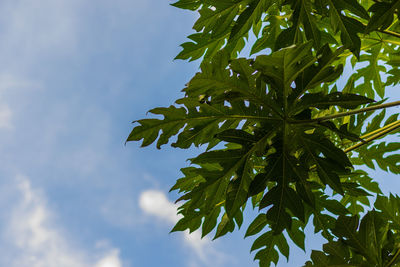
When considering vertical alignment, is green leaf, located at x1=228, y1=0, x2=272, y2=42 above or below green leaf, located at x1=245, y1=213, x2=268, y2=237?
above

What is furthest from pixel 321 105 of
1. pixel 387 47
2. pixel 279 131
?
pixel 387 47

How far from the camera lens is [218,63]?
166 centimetres

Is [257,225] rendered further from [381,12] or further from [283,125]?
[381,12]

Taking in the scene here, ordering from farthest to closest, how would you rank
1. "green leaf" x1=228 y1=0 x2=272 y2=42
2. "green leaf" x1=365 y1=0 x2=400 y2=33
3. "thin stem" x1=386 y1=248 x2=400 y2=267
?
"green leaf" x1=228 y1=0 x2=272 y2=42
"thin stem" x1=386 y1=248 x2=400 y2=267
"green leaf" x1=365 y1=0 x2=400 y2=33

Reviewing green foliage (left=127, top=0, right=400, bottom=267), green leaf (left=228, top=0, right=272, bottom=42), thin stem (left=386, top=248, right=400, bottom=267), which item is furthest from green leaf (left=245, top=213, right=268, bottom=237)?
green leaf (left=228, top=0, right=272, bottom=42)

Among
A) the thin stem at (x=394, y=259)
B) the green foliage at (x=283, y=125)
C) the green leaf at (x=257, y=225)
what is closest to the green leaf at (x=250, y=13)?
the green foliage at (x=283, y=125)

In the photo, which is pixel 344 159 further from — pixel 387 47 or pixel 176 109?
pixel 387 47

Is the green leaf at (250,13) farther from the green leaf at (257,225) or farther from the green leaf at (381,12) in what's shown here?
the green leaf at (257,225)

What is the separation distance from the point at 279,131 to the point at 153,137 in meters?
0.61

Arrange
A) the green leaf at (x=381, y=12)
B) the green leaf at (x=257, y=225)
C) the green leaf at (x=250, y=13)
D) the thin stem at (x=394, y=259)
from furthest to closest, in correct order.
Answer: the green leaf at (x=257, y=225)
the green leaf at (x=250, y=13)
the thin stem at (x=394, y=259)
the green leaf at (x=381, y=12)

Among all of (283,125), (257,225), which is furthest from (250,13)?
(257,225)

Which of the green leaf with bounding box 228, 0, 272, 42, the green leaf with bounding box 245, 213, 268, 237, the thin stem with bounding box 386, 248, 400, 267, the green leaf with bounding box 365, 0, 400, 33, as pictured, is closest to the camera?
the green leaf with bounding box 365, 0, 400, 33

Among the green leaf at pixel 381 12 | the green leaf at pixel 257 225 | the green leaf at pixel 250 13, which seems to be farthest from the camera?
the green leaf at pixel 257 225

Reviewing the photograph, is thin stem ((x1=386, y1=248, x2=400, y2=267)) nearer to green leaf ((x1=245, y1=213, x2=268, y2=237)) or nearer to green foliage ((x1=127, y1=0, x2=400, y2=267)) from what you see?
green foliage ((x1=127, y1=0, x2=400, y2=267))
